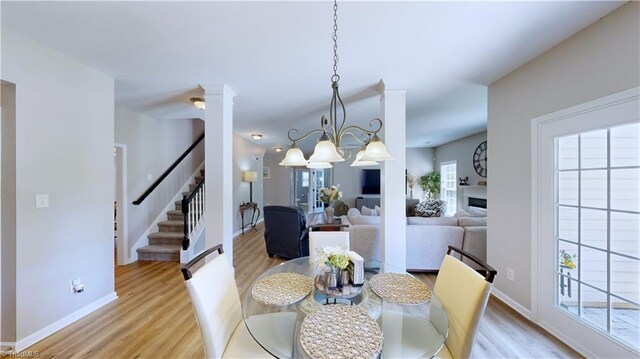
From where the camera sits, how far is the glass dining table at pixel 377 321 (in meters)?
1.18

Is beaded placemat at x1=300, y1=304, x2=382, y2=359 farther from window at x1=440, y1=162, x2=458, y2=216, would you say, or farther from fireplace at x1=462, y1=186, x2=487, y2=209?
window at x1=440, y1=162, x2=458, y2=216

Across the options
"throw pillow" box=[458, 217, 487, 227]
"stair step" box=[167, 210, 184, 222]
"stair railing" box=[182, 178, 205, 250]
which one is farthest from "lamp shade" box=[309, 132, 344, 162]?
"stair step" box=[167, 210, 184, 222]

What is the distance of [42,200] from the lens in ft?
6.93

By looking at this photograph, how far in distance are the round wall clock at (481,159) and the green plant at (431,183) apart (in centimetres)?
180

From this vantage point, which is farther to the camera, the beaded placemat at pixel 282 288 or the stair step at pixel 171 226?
the stair step at pixel 171 226

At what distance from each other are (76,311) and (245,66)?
282cm

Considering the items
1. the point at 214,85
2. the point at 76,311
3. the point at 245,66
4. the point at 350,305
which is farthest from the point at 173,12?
the point at 76,311

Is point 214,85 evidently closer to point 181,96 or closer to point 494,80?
point 181,96

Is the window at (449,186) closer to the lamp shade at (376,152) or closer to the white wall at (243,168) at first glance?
the white wall at (243,168)

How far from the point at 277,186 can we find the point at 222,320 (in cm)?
769

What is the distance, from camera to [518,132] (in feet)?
8.57

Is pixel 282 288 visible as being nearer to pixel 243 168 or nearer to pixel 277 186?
pixel 243 168

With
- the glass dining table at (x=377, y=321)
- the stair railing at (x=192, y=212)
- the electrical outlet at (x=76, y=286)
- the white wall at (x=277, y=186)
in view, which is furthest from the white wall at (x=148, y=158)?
the glass dining table at (x=377, y=321)

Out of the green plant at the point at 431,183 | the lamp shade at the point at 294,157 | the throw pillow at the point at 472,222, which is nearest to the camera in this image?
the lamp shade at the point at 294,157
